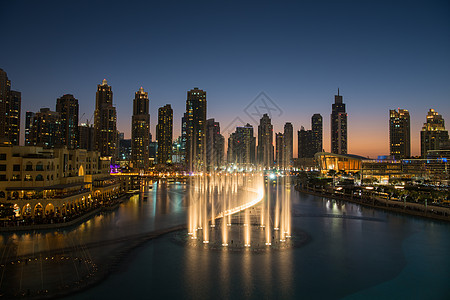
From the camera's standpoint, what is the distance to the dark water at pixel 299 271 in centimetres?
1483

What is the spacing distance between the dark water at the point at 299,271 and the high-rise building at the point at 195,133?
518 feet

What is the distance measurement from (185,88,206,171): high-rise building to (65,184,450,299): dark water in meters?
158

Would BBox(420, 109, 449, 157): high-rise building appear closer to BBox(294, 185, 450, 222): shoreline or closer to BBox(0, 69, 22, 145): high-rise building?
BBox(294, 185, 450, 222): shoreline

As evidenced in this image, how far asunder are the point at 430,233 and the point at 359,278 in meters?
14.3

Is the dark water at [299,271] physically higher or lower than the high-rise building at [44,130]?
lower

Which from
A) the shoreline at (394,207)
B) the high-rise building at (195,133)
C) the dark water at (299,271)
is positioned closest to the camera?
the dark water at (299,271)

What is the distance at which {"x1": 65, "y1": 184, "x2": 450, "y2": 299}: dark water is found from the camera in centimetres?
1483

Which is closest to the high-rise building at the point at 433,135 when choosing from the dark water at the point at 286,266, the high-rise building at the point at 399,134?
the high-rise building at the point at 399,134

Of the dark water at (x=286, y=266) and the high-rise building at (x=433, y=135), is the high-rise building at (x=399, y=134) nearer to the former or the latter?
the high-rise building at (x=433, y=135)

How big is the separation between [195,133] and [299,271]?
169 meters

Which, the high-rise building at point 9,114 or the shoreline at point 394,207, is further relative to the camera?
the high-rise building at point 9,114

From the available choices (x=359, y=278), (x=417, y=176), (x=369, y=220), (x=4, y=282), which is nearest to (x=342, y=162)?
(x=417, y=176)

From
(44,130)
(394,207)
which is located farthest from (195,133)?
(394,207)

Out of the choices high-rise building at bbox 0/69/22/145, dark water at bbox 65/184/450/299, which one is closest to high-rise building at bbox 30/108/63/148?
high-rise building at bbox 0/69/22/145
